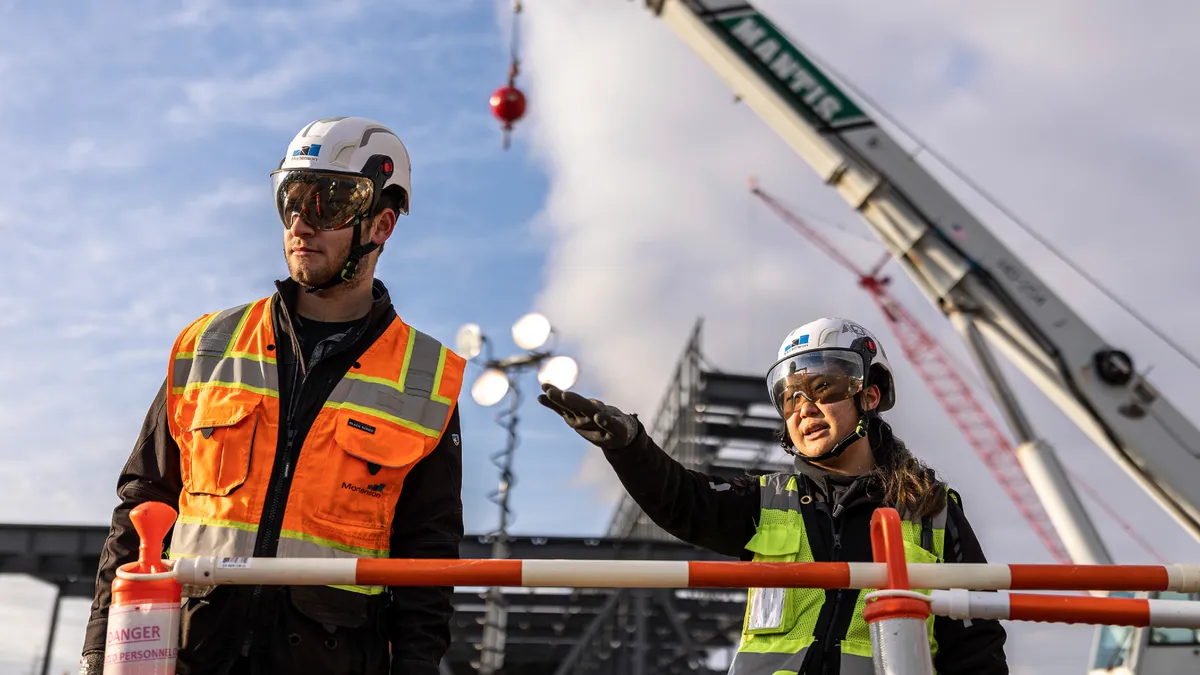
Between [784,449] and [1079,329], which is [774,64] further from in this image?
[784,449]

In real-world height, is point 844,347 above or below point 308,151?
below

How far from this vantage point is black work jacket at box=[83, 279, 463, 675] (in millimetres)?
3506

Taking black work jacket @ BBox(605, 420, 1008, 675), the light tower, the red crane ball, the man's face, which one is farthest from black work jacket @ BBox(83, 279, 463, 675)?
the red crane ball

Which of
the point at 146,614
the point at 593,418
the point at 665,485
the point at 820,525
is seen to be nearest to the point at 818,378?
the point at 820,525

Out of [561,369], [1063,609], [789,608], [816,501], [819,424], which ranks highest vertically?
[561,369]

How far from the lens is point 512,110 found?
20688mm

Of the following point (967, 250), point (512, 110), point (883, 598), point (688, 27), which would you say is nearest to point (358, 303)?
point (883, 598)

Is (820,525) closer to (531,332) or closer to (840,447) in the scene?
(840,447)

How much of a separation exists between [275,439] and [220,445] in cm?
17

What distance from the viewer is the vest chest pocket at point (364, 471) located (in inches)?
147

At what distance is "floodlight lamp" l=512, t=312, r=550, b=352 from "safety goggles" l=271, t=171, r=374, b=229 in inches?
425

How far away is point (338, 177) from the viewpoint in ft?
13.7

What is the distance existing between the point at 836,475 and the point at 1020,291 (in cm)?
1266

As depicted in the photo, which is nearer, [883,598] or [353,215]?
[883,598]
